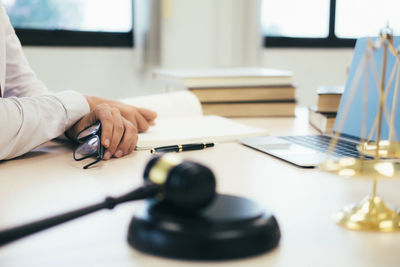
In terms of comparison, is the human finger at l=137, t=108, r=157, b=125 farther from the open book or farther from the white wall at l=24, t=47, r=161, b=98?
the white wall at l=24, t=47, r=161, b=98

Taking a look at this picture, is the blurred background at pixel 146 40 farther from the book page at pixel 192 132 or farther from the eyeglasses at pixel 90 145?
the eyeglasses at pixel 90 145

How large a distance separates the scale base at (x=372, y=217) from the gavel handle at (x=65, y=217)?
7.2 inches

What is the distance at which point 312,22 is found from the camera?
11.4ft

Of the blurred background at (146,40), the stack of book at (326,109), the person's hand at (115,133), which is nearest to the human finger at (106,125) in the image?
the person's hand at (115,133)

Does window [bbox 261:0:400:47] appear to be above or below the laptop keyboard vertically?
above

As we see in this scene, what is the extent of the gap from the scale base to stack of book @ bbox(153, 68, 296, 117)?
36.7 inches

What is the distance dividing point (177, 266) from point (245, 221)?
0.21 feet

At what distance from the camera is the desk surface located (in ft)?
1.23

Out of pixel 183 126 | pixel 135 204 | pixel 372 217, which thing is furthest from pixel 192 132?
pixel 372 217

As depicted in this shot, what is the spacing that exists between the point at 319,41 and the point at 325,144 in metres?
2.75

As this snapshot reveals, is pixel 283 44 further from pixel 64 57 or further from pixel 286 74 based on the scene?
pixel 286 74

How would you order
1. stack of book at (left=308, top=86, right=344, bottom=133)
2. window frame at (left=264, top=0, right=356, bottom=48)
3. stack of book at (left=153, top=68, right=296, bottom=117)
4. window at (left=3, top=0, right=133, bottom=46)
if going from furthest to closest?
window frame at (left=264, top=0, right=356, bottom=48) < window at (left=3, top=0, right=133, bottom=46) < stack of book at (left=153, top=68, right=296, bottom=117) < stack of book at (left=308, top=86, right=344, bottom=133)

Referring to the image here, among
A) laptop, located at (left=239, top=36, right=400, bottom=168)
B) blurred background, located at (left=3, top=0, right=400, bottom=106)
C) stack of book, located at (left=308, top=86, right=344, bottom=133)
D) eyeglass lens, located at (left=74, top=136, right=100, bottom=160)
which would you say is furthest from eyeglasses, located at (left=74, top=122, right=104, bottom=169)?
blurred background, located at (left=3, top=0, right=400, bottom=106)

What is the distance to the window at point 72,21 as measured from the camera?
2727 mm
